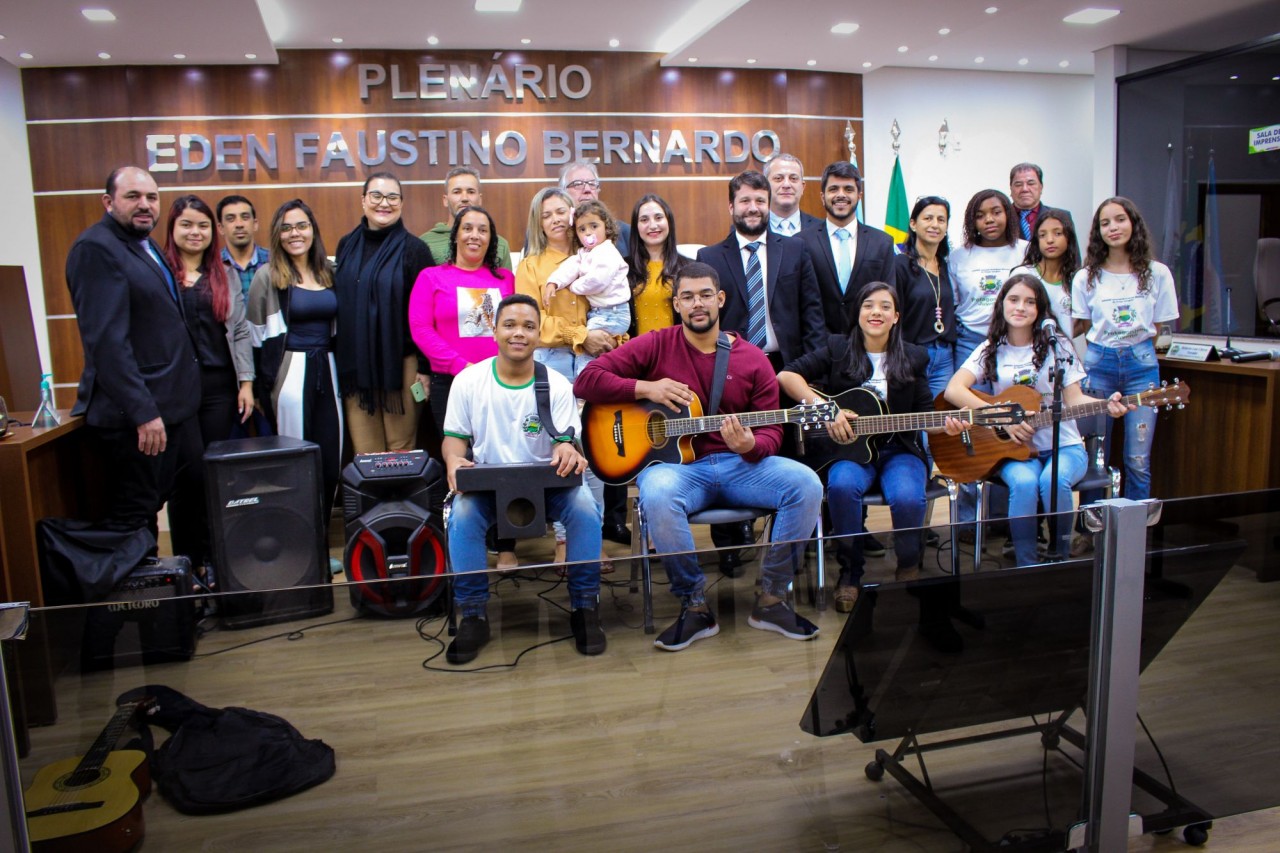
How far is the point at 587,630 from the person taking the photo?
163 centimetres

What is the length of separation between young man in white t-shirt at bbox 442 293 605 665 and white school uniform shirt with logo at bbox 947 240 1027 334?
199cm

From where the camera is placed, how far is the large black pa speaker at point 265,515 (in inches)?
134

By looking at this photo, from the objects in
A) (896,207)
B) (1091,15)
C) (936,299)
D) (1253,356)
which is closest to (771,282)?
(936,299)

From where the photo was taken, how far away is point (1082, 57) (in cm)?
810

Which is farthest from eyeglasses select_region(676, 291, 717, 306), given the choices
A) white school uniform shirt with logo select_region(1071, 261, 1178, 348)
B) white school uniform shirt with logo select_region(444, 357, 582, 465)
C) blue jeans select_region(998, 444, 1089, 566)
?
white school uniform shirt with logo select_region(1071, 261, 1178, 348)

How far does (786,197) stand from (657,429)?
1356 mm

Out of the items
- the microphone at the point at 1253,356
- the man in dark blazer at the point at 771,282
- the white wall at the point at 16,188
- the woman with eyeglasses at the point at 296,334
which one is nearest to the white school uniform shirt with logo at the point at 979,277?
the man in dark blazer at the point at 771,282

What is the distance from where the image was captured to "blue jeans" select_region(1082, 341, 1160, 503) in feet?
13.6

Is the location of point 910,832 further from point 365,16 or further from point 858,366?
point 365,16

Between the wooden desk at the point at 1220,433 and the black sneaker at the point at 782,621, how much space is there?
3308 millimetres

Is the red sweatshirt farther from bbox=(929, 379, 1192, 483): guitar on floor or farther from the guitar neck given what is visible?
the guitar neck

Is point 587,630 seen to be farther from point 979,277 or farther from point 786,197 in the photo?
point 979,277

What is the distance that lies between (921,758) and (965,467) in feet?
6.83

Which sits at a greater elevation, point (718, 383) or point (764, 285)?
point (764, 285)
